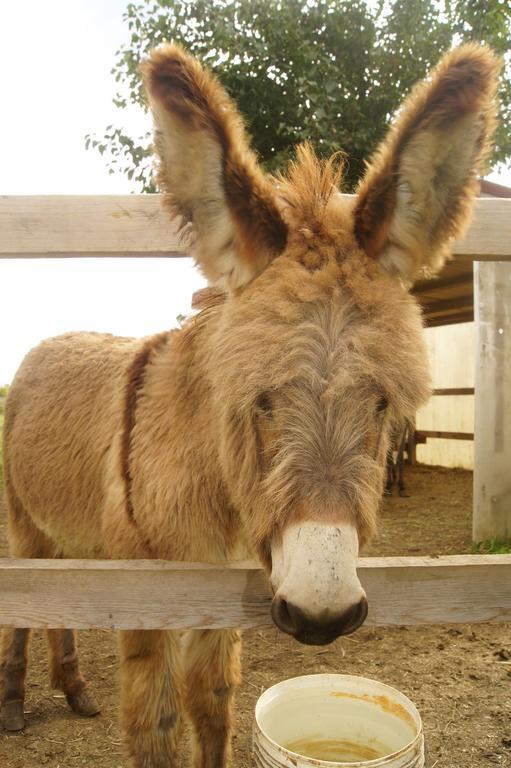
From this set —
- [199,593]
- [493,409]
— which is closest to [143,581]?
[199,593]

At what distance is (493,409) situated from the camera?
6422 millimetres

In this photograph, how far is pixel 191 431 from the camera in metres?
2.21

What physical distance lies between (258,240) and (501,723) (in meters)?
2.89

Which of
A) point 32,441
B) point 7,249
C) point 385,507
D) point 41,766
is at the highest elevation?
point 7,249

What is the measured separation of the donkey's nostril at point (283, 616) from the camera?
142 cm

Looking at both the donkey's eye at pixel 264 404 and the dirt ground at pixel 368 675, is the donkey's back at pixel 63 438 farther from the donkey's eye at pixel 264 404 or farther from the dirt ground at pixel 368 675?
the donkey's eye at pixel 264 404

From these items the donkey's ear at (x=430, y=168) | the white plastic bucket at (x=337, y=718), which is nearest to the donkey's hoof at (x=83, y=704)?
the white plastic bucket at (x=337, y=718)

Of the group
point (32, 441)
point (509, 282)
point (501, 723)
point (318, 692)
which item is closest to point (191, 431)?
point (318, 692)

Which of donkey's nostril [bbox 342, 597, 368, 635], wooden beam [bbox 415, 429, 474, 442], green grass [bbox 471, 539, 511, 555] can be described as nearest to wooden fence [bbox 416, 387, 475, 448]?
wooden beam [bbox 415, 429, 474, 442]

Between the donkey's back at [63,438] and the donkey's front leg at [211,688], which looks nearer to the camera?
the donkey's front leg at [211,688]

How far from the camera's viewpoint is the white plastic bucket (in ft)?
7.24

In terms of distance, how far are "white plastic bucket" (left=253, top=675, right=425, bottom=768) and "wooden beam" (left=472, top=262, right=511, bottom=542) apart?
4510mm

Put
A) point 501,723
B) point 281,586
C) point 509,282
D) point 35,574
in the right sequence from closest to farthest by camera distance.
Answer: point 281,586
point 35,574
point 501,723
point 509,282

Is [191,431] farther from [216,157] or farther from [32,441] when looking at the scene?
[32,441]
